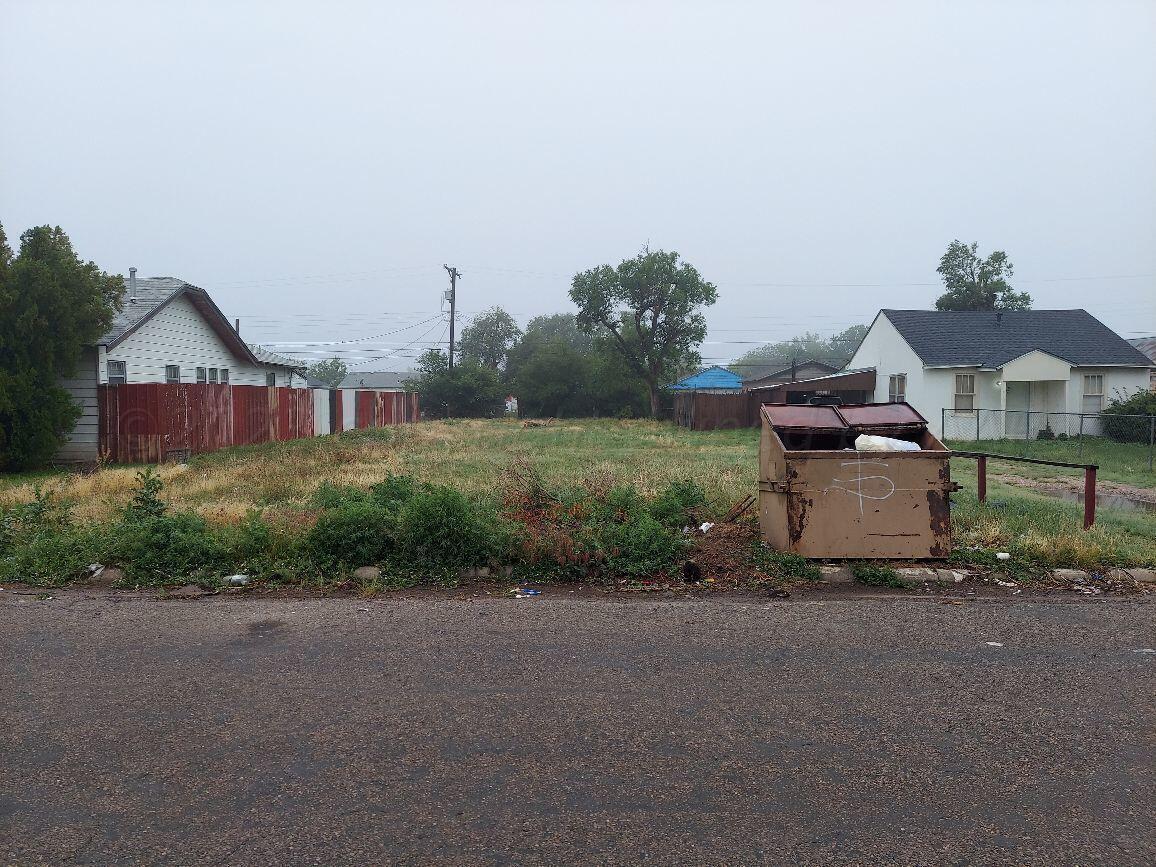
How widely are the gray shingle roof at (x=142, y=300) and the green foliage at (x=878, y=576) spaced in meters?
15.4

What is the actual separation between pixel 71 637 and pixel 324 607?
1.64 m

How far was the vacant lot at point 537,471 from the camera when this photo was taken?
322 inches

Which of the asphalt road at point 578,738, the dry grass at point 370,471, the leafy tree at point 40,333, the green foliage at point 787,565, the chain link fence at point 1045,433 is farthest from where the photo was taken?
the chain link fence at point 1045,433

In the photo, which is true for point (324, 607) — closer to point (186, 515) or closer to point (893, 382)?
point (186, 515)

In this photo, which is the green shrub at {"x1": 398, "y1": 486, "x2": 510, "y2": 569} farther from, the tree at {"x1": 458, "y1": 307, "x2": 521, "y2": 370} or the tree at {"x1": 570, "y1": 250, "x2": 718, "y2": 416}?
the tree at {"x1": 458, "y1": 307, "x2": 521, "y2": 370}

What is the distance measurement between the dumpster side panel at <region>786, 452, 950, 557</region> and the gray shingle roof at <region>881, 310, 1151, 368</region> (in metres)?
21.5

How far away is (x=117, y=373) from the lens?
18938 mm

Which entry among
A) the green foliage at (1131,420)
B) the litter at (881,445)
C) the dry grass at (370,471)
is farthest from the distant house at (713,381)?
the litter at (881,445)

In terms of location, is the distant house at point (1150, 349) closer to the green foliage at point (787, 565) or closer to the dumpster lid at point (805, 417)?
the dumpster lid at point (805, 417)

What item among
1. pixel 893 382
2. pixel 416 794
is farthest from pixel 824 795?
pixel 893 382

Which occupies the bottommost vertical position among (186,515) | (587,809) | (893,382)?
(587,809)

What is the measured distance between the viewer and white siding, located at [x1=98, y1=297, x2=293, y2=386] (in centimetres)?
1927

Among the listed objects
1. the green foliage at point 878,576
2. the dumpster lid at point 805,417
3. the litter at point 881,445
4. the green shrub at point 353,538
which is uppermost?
the dumpster lid at point 805,417

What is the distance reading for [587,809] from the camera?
3223 millimetres
